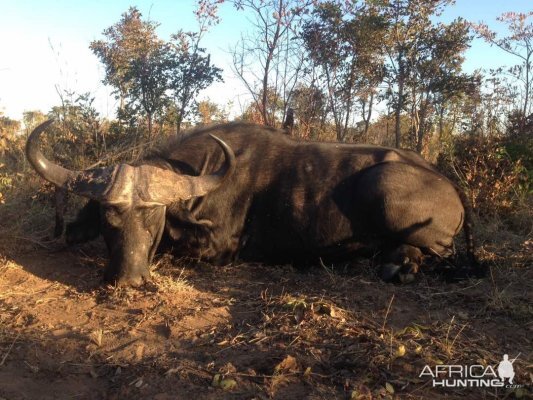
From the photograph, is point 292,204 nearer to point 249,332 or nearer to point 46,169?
point 249,332

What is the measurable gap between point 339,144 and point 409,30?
4816 millimetres

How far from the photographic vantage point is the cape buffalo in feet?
15.3

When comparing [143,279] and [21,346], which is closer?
[21,346]

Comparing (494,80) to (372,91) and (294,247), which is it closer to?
(372,91)

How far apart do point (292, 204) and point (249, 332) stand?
1832 millimetres

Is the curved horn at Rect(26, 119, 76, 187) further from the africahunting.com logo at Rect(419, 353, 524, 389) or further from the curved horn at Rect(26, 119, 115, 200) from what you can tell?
the africahunting.com logo at Rect(419, 353, 524, 389)

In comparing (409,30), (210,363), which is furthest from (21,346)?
(409,30)

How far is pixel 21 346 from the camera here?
314cm

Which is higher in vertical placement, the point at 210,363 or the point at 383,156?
the point at 383,156

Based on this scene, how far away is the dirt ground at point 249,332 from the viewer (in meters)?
2.70

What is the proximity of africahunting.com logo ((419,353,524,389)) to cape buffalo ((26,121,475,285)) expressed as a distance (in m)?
1.69

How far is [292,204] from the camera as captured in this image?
4906 mm

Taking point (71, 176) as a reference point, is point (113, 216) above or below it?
below

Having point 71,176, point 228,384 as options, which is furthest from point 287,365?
point 71,176
